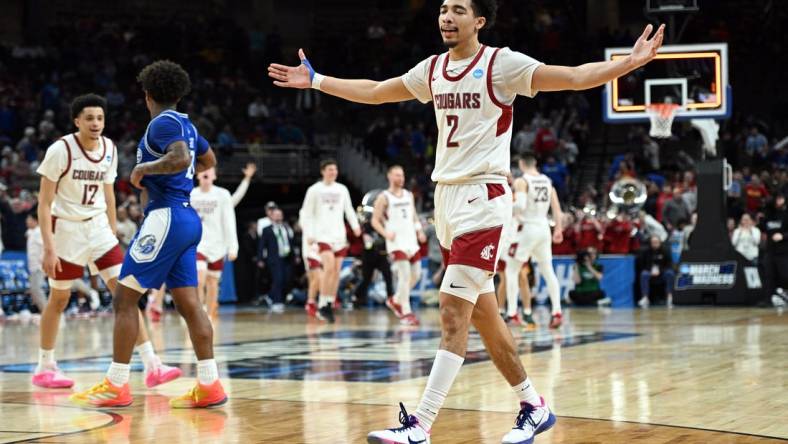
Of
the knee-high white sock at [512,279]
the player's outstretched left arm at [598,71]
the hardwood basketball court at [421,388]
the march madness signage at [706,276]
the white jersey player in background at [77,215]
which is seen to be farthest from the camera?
the march madness signage at [706,276]

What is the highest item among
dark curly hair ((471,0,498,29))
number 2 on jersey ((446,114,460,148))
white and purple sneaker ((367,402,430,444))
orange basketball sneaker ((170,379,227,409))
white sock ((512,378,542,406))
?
dark curly hair ((471,0,498,29))

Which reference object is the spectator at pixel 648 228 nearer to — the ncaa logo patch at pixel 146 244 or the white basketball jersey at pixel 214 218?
the white basketball jersey at pixel 214 218

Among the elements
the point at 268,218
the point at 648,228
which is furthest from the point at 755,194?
the point at 268,218

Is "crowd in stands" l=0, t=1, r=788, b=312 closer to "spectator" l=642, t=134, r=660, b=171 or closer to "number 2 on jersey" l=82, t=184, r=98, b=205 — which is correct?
"spectator" l=642, t=134, r=660, b=171

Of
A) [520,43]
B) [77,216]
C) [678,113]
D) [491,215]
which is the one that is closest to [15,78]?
[520,43]

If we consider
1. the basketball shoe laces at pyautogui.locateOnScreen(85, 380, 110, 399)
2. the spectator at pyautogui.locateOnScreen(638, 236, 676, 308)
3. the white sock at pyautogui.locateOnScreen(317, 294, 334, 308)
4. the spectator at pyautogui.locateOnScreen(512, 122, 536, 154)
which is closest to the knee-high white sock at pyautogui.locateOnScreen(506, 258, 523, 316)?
the white sock at pyautogui.locateOnScreen(317, 294, 334, 308)

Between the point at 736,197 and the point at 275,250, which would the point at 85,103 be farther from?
the point at 736,197

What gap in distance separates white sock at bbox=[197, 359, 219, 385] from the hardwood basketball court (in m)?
0.21

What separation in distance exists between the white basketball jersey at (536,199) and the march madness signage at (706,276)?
5.39 metres

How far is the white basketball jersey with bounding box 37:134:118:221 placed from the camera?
874 cm

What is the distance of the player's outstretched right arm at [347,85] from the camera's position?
6.38 meters

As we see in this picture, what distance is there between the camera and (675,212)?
21.2 metres

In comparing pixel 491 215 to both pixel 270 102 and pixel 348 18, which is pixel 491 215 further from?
pixel 348 18

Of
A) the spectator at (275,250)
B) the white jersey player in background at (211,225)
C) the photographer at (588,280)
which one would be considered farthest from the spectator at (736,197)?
the white jersey player in background at (211,225)
